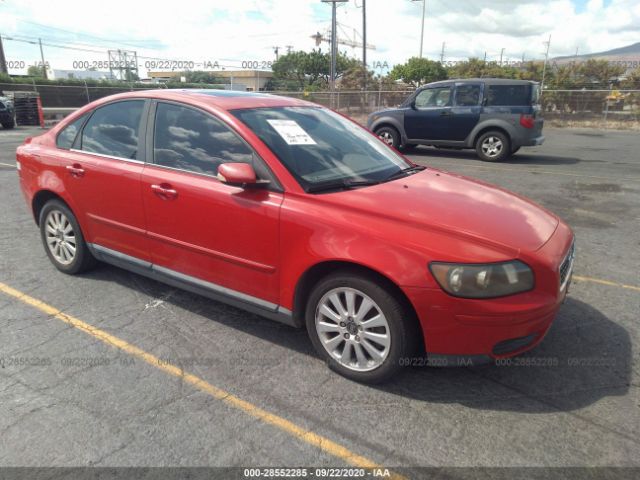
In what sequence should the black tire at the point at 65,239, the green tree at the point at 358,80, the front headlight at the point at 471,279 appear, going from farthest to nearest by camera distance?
1. the green tree at the point at 358,80
2. the black tire at the point at 65,239
3. the front headlight at the point at 471,279

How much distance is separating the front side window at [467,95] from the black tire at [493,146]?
0.81 meters

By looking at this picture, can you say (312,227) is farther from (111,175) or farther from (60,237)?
(60,237)

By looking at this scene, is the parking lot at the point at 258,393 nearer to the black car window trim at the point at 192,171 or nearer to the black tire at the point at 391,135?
the black car window trim at the point at 192,171

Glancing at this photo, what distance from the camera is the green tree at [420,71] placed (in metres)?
60.6

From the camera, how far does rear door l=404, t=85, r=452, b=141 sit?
11758mm

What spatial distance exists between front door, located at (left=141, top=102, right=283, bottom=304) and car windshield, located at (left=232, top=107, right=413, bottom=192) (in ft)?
0.66

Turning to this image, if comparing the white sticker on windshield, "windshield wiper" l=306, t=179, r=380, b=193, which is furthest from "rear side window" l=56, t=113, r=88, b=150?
"windshield wiper" l=306, t=179, r=380, b=193

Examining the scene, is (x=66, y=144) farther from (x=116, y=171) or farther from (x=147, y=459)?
(x=147, y=459)

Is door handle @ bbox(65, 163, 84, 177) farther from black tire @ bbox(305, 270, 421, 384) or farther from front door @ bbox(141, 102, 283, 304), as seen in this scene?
black tire @ bbox(305, 270, 421, 384)

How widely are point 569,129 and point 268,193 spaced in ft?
77.8

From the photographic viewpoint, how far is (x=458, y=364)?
259 centimetres

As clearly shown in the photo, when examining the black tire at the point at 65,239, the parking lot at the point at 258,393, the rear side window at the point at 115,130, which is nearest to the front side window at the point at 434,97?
the parking lot at the point at 258,393

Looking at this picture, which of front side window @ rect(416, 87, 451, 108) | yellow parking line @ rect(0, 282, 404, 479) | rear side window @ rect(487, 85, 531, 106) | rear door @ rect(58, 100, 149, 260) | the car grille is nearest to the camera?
yellow parking line @ rect(0, 282, 404, 479)

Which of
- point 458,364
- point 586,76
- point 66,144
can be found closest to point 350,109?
point 66,144
